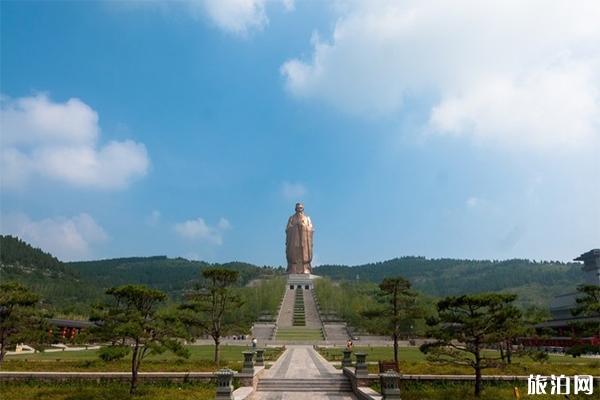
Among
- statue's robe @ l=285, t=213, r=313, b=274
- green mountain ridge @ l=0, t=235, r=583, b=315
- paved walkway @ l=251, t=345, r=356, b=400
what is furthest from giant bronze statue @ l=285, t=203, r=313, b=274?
paved walkway @ l=251, t=345, r=356, b=400

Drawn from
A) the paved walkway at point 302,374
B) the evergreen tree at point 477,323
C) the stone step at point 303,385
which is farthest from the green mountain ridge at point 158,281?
the evergreen tree at point 477,323

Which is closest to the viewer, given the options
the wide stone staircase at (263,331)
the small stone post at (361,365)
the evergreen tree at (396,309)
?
the small stone post at (361,365)

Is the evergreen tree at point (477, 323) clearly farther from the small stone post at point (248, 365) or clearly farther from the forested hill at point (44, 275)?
the forested hill at point (44, 275)

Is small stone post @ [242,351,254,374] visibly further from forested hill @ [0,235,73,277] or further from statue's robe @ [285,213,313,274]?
forested hill @ [0,235,73,277]

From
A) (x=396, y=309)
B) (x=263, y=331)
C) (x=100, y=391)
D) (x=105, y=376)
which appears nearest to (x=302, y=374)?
(x=396, y=309)

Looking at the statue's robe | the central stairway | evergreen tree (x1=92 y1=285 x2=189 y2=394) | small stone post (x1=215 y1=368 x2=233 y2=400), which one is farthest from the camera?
the statue's robe

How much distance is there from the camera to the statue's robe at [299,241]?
82312 mm

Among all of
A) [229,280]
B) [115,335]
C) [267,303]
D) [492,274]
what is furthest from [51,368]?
[492,274]

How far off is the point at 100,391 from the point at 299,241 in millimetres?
65728

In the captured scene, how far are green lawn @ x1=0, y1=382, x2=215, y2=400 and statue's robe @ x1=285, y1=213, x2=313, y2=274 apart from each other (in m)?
63.4

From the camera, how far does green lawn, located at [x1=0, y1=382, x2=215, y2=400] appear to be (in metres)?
16.8

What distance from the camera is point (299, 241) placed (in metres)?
82.8

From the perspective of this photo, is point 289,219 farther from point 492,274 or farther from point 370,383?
point 492,274

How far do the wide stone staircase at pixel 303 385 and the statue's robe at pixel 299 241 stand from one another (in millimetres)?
61965
